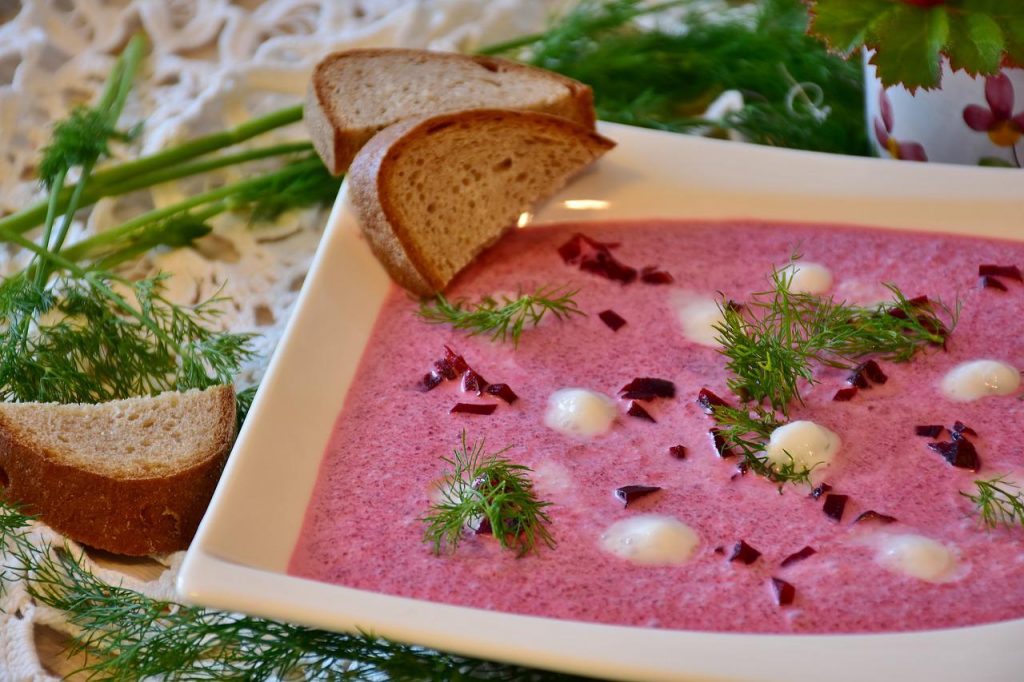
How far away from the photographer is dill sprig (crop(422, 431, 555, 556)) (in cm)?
189

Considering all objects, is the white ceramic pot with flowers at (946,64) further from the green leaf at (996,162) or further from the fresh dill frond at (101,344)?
the fresh dill frond at (101,344)

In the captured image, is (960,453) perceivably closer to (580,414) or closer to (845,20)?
(580,414)

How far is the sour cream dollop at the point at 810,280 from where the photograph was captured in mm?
2410

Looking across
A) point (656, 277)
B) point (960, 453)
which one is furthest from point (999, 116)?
point (960, 453)

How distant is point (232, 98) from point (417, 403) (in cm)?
135

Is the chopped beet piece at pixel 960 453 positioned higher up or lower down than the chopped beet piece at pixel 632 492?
higher up

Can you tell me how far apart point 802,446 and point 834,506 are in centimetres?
12

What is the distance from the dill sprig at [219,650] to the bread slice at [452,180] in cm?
82

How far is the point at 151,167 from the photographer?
9.67 feet

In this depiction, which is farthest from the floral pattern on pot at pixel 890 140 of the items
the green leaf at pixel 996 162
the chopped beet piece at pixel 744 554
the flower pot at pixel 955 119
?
the chopped beet piece at pixel 744 554

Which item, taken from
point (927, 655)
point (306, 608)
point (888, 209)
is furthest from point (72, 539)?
point (888, 209)

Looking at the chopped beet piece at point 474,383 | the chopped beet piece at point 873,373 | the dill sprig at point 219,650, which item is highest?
the chopped beet piece at point 873,373

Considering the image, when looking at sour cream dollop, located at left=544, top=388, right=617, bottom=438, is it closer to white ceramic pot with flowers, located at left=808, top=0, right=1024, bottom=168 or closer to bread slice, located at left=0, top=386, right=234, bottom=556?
bread slice, located at left=0, top=386, right=234, bottom=556

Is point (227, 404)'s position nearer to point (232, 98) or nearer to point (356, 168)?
point (356, 168)
